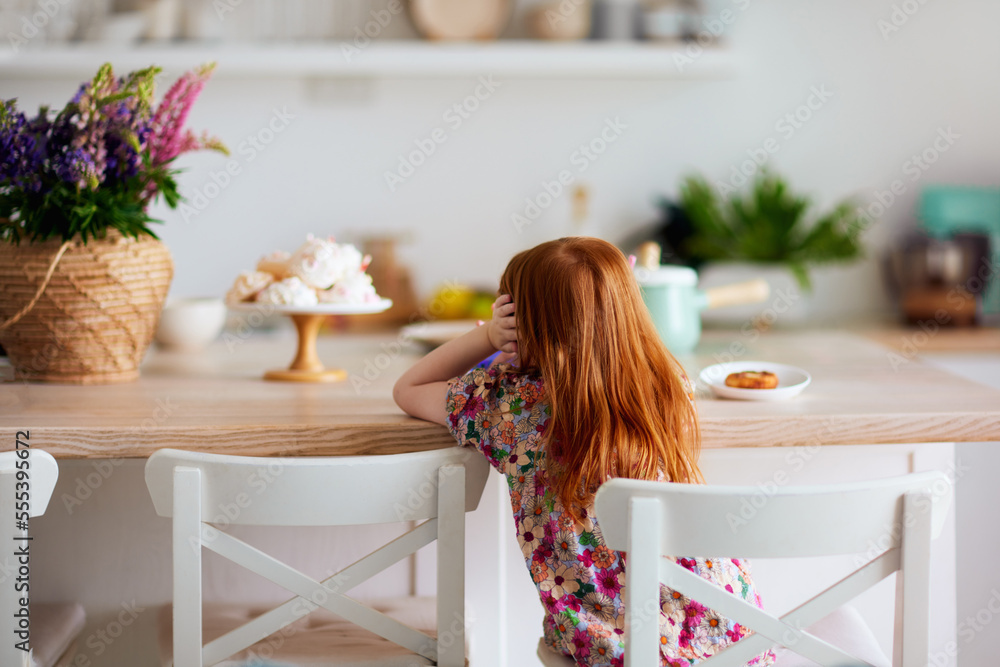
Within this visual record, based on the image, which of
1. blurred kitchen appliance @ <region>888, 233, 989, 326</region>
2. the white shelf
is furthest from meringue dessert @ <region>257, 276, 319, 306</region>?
blurred kitchen appliance @ <region>888, 233, 989, 326</region>

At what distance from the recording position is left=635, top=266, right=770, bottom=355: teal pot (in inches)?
54.0

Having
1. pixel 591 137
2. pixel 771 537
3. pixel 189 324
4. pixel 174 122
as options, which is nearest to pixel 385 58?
pixel 591 137

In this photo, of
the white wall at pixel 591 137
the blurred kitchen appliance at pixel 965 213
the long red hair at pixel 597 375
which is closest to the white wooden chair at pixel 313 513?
the long red hair at pixel 597 375

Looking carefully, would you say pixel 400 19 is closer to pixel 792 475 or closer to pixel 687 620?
pixel 792 475

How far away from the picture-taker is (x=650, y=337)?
0.98 meters

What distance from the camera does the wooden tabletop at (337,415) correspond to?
100 cm

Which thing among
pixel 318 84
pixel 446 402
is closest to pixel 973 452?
pixel 446 402

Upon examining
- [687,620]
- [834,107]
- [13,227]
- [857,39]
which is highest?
[857,39]

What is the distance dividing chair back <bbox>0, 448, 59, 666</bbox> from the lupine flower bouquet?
413mm

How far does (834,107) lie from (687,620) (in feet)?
6.49

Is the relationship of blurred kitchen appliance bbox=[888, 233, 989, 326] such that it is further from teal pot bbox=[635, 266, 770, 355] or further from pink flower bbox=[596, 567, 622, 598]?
pink flower bbox=[596, 567, 622, 598]

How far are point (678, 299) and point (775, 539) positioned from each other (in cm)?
67

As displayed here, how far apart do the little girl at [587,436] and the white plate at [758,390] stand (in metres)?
0.17

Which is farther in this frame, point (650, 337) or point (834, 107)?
point (834, 107)
